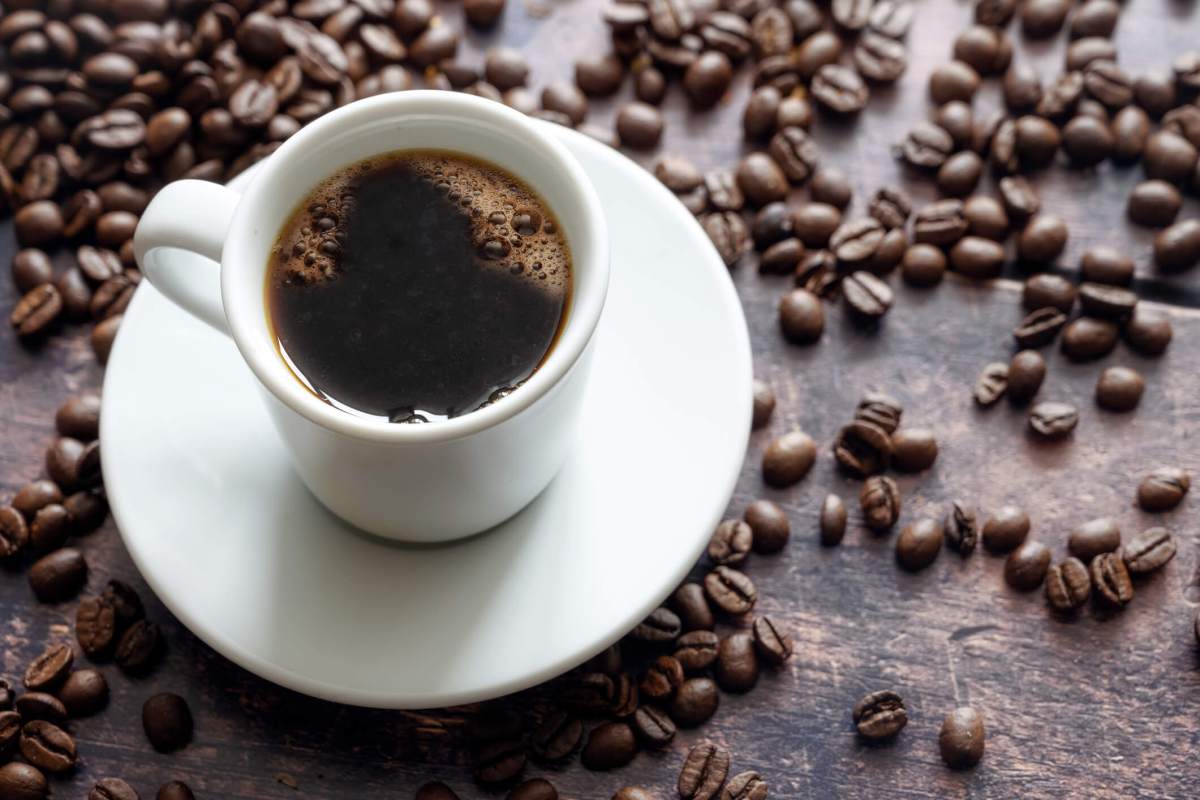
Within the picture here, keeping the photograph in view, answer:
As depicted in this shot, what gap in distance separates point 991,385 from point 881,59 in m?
0.53

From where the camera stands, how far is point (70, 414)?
58.4 inches

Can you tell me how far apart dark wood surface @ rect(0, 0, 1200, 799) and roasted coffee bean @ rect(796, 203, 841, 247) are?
8cm

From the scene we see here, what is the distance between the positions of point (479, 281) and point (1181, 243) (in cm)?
105

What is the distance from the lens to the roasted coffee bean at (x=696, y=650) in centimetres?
141

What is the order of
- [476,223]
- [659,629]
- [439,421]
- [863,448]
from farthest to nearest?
[863,448] < [659,629] < [476,223] < [439,421]

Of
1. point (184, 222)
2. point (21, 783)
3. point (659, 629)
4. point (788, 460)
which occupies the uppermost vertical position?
point (184, 222)

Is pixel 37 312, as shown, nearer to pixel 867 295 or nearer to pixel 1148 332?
pixel 867 295

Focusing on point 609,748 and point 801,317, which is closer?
point 609,748

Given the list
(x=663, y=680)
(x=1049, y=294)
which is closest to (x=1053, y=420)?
(x=1049, y=294)

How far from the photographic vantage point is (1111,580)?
1441 mm

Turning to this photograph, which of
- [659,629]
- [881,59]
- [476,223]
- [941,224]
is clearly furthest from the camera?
[881,59]

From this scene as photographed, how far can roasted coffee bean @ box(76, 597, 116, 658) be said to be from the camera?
1.39 metres

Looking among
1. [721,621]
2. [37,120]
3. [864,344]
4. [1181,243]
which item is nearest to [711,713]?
[721,621]

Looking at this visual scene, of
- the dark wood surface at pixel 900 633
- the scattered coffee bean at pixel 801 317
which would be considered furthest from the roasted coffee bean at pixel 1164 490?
the scattered coffee bean at pixel 801 317
